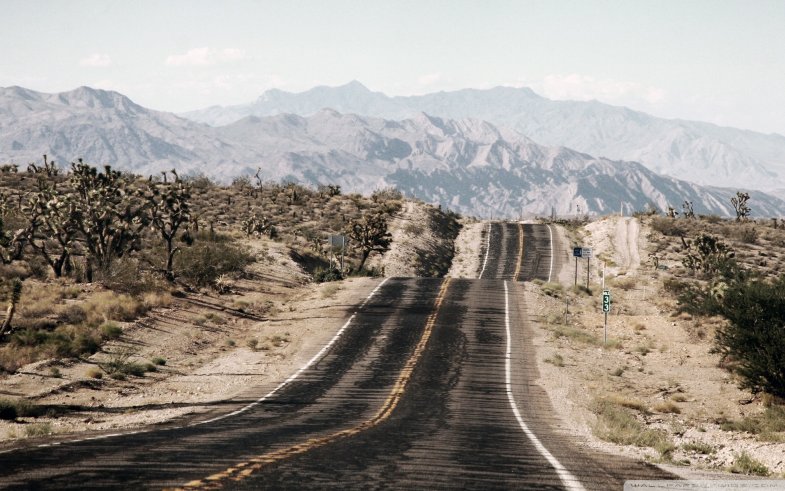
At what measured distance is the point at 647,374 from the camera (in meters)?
31.5

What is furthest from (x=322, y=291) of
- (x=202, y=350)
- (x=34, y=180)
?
(x=34, y=180)

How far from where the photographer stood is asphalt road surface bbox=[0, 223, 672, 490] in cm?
1221

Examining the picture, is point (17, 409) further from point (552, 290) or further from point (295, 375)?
point (552, 290)

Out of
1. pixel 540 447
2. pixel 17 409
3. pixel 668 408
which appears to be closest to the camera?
pixel 540 447

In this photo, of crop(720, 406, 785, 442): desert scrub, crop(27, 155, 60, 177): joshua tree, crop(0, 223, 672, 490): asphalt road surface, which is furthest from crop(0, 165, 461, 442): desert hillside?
crop(720, 406, 785, 442): desert scrub

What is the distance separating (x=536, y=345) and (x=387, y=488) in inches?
980

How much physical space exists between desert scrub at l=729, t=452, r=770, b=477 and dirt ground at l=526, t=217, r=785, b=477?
249 millimetres

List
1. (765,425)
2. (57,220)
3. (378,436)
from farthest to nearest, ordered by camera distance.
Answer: (57,220), (765,425), (378,436)

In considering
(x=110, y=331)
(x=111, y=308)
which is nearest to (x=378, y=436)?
(x=110, y=331)

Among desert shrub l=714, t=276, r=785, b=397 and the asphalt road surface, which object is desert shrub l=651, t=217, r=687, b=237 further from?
desert shrub l=714, t=276, r=785, b=397

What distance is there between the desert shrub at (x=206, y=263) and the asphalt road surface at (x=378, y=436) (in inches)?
451

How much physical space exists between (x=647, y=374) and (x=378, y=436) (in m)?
17.5

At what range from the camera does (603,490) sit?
1255cm

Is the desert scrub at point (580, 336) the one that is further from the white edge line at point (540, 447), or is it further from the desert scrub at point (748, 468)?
the desert scrub at point (748, 468)
